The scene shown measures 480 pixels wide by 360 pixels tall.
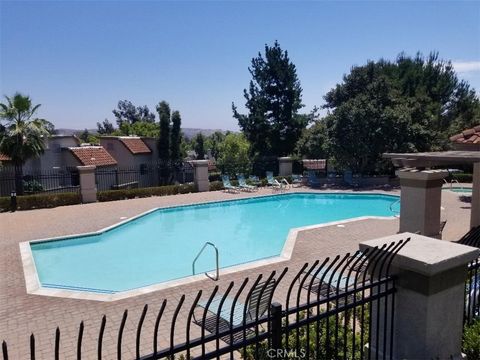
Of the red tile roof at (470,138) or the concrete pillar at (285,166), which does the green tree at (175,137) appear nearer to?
the concrete pillar at (285,166)

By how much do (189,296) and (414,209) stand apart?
609cm

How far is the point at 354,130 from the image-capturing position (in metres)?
25.2

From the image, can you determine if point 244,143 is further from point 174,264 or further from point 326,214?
point 174,264

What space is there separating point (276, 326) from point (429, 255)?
5.30ft

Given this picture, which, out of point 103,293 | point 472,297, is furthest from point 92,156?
point 472,297

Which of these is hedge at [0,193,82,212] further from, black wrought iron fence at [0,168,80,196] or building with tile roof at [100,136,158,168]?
building with tile roof at [100,136,158,168]

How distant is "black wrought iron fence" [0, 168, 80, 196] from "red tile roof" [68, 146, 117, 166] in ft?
3.77

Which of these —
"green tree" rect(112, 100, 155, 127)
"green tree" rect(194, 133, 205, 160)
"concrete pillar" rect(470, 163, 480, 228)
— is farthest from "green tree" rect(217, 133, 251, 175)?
"green tree" rect(112, 100, 155, 127)

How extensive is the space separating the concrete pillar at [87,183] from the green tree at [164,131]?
49.8 ft

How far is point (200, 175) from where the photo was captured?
25.2m

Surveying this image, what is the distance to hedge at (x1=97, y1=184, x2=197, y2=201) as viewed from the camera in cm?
2172

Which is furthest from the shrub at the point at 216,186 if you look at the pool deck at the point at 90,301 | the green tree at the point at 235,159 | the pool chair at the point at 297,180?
the green tree at the point at 235,159

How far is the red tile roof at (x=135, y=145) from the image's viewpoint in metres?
33.4

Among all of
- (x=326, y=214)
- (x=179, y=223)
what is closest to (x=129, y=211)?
(x=179, y=223)
